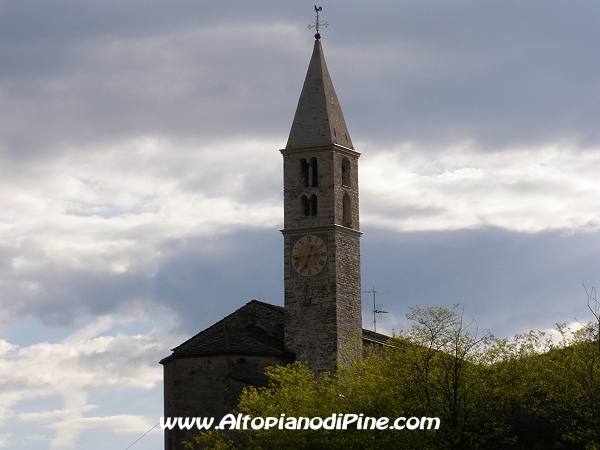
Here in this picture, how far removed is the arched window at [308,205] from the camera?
3393 inches

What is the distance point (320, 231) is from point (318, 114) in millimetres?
6059

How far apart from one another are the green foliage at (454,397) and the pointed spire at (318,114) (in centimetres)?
1329

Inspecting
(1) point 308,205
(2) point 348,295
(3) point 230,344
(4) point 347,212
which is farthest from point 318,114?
(3) point 230,344

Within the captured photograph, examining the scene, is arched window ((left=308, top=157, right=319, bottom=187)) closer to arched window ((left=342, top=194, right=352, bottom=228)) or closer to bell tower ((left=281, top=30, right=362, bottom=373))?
bell tower ((left=281, top=30, right=362, bottom=373))

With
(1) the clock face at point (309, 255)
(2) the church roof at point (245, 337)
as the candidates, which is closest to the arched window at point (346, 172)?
(1) the clock face at point (309, 255)

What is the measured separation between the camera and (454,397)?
2758 inches

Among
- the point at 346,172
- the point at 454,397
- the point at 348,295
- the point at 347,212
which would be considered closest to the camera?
the point at 454,397

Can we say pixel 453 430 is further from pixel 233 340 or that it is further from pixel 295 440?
pixel 233 340

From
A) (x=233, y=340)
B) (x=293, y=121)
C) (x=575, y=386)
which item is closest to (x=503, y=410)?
(x=575, y=386)

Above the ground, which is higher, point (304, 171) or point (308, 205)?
point (304, 171)

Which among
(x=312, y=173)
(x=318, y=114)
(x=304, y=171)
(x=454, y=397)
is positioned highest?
(x=318, y=114)

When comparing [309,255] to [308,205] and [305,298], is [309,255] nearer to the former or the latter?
[305,298]

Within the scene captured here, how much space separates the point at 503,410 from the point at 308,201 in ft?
57.4

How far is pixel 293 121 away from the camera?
87.4m
